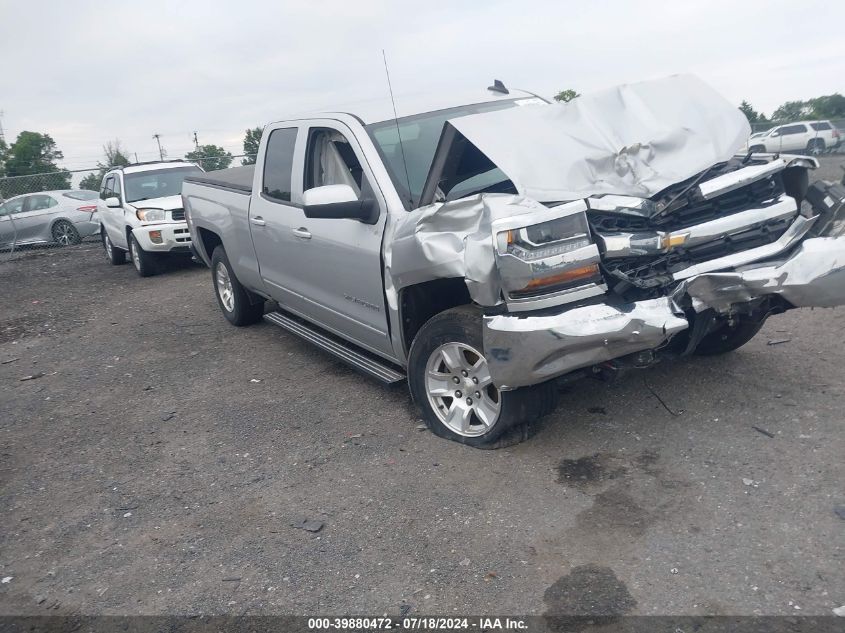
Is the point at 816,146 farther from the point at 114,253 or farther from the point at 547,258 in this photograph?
the point at 547,258

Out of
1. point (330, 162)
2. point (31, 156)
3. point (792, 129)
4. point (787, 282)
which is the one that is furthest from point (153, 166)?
point (31, 156)

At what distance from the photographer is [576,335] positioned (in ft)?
11.3

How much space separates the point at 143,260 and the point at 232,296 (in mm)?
5067

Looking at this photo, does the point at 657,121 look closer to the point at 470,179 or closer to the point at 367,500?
the point at 470,179

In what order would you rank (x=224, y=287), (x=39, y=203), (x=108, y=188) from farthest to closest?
(x=39, y=203) < (x=108, y=188) < (x=224, y=287)

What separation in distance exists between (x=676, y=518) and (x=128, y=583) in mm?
2472

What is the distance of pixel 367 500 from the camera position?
3846 mm

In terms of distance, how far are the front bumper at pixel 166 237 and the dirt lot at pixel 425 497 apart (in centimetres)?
562

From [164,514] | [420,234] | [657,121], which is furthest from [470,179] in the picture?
[164,514]

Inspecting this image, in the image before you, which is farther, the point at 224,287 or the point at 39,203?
the point at 39,203

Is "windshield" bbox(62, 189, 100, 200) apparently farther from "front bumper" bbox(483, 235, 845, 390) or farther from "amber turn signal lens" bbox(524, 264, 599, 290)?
"amber turn signal lens" bbox(524, 264, 599, 290)

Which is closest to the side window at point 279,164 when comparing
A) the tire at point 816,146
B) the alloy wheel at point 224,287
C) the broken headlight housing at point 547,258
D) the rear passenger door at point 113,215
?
the alloy wheel at point 224,287

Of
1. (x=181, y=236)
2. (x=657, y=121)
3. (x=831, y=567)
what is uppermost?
(x=657, y=121)

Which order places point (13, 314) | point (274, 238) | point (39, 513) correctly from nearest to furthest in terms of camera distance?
1. point (39, 513)
2. point (274, 238)
3. point (13, 314)
